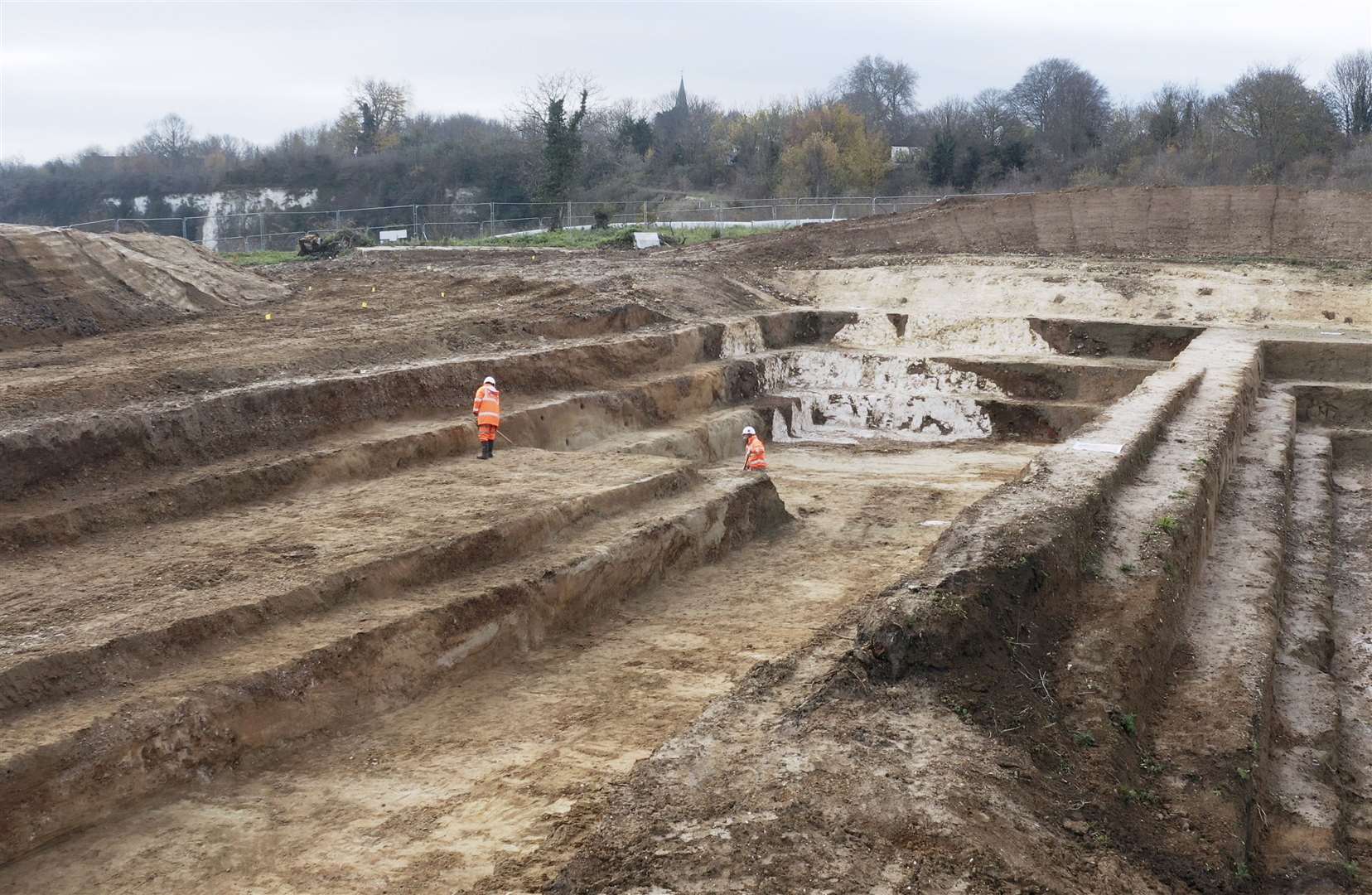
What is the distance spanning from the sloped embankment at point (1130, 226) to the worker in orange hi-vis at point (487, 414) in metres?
14.4

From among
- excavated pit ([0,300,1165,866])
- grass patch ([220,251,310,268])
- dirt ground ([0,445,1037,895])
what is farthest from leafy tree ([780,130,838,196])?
dirt ground ([0,445,1037,895])

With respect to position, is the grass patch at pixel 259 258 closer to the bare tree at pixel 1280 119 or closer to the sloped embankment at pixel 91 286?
the sloped embankment at pixel 91 286

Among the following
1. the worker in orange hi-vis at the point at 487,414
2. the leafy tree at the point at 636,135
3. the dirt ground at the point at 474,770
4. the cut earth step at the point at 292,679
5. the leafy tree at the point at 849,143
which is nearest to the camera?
the dirt ground at the point at 474,770

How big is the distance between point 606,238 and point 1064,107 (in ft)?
98.8

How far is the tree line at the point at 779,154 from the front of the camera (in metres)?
35.6

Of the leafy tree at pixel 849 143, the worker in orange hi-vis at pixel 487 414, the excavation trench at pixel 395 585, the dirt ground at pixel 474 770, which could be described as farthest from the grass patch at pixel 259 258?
the leafy tree at pixel 849 143

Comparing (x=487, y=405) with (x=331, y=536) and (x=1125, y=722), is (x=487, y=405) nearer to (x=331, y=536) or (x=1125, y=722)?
(x=331, y=536)

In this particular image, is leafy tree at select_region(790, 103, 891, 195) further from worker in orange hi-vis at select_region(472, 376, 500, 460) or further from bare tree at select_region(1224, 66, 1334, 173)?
worker in orange hi-vis at select_region(472, 376, 500, 460)

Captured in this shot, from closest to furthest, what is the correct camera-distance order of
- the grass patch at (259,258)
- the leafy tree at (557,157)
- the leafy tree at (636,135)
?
the grass patch at (259,258) < the leafy tree at (557,157) < the leafy tree at (636,135)

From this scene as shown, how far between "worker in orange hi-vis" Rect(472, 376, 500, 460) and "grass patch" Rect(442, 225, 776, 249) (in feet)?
52.9

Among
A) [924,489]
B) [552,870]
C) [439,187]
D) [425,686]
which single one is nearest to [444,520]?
[425,686]

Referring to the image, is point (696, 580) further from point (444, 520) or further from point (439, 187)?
point (439, 187)

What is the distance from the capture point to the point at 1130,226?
23047mm

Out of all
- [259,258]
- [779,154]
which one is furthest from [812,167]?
[259,258]
